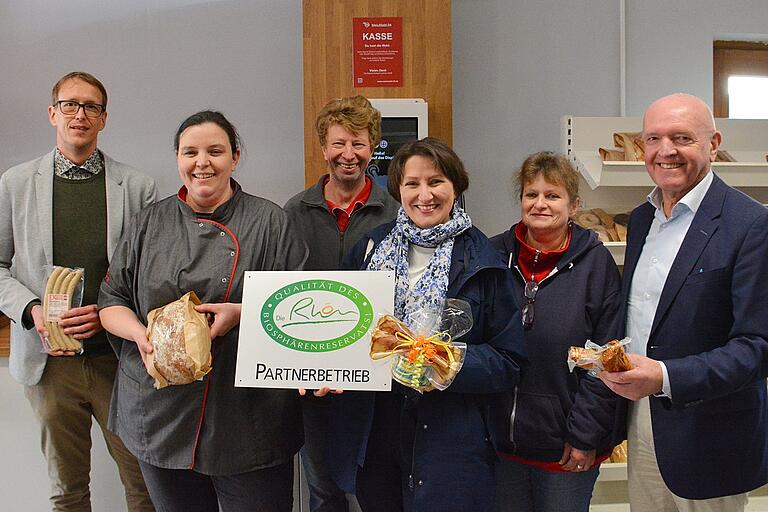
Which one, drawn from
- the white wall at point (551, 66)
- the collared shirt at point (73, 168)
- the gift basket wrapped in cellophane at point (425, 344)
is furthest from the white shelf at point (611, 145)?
the collared shirt at point (73, 168)

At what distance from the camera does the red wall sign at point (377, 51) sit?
9.11ft

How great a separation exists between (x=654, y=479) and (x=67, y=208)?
203 cm

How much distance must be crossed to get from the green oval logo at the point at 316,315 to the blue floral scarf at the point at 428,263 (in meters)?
0.10

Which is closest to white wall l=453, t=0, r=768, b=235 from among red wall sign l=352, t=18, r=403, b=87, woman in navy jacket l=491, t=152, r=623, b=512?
red wall sign l=352, t=18, r=403, b=87

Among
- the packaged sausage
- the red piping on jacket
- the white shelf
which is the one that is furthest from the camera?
the white shelf

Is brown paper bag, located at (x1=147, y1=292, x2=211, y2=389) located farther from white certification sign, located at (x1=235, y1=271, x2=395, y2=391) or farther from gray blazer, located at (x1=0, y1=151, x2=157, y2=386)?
gray blazer, located at (x1=0, y1=151, x2=157, y2=386)

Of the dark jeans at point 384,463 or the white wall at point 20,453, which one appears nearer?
the dark jeans at point 384,463

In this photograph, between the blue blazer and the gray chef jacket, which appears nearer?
the blue blazer

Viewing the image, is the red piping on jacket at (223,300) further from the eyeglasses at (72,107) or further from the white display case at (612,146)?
the white display case at (612,146)

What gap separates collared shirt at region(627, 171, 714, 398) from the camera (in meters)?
1.71

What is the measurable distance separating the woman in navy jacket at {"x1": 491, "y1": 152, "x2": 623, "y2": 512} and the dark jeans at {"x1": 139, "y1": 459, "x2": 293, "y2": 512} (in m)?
0.64

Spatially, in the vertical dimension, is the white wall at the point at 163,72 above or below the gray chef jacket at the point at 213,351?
above

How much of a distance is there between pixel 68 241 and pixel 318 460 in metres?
1.14

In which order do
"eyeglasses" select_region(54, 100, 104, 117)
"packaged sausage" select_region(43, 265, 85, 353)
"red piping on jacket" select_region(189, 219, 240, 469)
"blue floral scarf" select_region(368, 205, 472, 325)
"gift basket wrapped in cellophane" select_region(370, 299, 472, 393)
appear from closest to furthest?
1. "gift basket wrapped in cellophane" select_region(370, 299, 472, 393)
2. "blue floral scarf" select_region(368, 205, 472, 325)
3. "red piping on jacket" select_region(189, 219, 240, 469)
4. "packaged sausage" select_region(43, 265, 85, 353)
5. "eyeglasses" select_region(54, 100, 104, 117)
